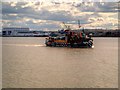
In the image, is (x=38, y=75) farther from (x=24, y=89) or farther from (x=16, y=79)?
(x=24, y=89)

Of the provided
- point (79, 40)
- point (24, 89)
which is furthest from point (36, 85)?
point (79, 40)

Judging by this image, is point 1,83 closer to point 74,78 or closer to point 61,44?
point 74,78

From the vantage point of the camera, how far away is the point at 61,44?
72125mm

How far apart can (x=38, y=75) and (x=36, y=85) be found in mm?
4835

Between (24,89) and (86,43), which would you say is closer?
(24,89)

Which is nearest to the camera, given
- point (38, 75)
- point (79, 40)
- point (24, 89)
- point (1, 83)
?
point (24, 89)

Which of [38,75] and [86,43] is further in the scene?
[86,43]

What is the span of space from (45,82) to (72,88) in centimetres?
270

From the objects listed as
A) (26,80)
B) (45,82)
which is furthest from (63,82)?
(26,80)

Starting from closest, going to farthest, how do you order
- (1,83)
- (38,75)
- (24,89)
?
(24,89), (1,83), (38,75)

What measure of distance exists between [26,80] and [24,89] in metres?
3.31

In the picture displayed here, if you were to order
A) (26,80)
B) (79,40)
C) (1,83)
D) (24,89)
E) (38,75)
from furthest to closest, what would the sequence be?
(79,40)
(38,75)
(26,80)
(1,83)
(24,89)

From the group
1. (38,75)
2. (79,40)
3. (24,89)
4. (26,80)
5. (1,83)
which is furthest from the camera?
(79,40)

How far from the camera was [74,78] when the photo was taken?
24.6 m
